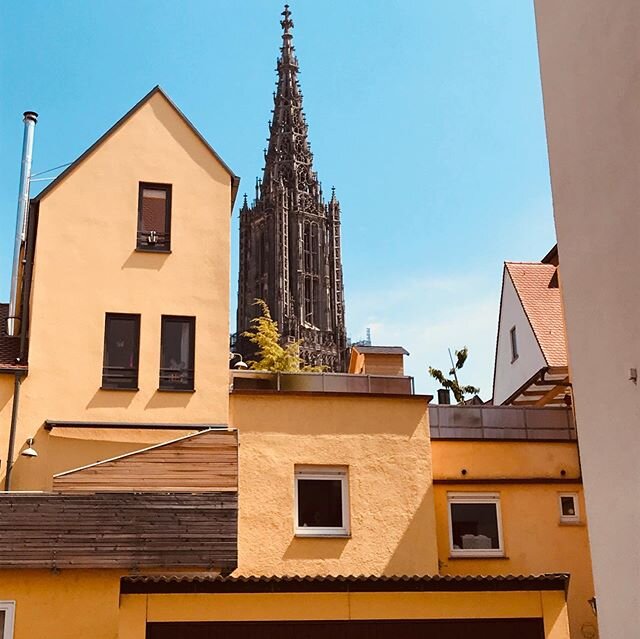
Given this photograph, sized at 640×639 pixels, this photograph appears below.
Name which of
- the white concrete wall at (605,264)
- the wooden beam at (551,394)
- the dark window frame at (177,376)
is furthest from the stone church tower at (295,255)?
the white concrete wall at (605,264)

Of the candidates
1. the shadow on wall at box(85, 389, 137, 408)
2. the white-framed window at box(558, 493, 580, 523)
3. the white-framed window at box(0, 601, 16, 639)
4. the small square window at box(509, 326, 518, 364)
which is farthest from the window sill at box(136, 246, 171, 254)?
the small square window at box(509, 326, 518, 364)

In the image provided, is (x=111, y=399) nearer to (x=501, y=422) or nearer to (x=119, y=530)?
(x=119, y=530)

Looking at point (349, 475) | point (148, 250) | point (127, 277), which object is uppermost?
point (148, 250)

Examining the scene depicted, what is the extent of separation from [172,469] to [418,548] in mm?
4173

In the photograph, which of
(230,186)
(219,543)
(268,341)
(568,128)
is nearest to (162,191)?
(230,186)

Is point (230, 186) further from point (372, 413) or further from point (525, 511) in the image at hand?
point (525, 511)

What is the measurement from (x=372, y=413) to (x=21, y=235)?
704 cm

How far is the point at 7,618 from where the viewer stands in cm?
1089

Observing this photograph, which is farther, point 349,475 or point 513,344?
point 513,344

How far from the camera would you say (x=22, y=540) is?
11227 mm

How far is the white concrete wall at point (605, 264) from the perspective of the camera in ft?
22.5

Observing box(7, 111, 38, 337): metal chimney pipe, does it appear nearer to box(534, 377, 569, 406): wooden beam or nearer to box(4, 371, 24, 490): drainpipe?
box(4, 371, 24, 490): drainpipe

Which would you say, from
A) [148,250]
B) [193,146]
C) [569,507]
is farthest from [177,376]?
[569,507]

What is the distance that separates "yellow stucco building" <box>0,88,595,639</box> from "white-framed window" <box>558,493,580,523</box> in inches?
1.3
